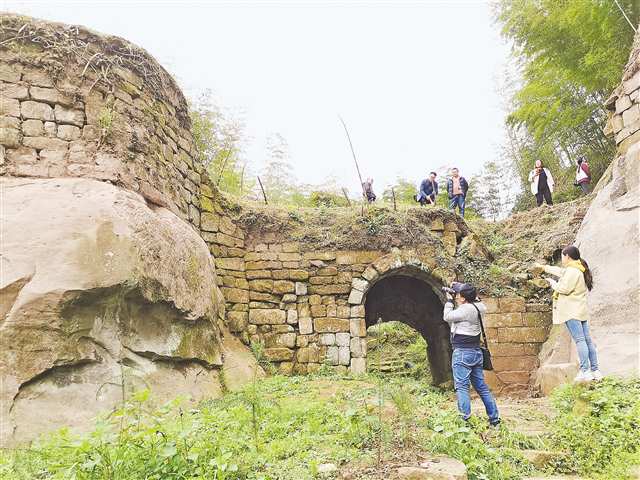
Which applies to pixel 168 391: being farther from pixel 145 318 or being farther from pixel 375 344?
pixel 375 344

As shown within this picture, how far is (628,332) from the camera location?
5.20 m

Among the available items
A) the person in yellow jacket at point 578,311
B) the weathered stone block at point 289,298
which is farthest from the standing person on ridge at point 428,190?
the person in yellow jacket at point 578,311

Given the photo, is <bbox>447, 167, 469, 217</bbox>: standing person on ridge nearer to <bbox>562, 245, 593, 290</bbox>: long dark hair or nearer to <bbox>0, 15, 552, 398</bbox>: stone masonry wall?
<bbox>0, 15, 552, 398</bbox>: stone masonry wall

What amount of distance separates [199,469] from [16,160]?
392cm

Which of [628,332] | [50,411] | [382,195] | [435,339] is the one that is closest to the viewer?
[50,411]

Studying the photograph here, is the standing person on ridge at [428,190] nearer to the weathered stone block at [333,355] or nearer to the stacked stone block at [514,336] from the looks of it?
the stacked stone block at [514,336]

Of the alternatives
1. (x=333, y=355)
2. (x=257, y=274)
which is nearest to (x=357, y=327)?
(x=333, y=355)

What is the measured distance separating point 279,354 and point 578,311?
14.5ft

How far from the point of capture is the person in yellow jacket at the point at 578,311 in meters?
4.37

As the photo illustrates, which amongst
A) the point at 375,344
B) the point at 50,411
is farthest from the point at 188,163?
the point at 375,344

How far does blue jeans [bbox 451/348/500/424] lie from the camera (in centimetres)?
407

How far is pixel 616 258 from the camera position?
5871mm

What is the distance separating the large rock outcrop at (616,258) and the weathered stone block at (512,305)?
0.65 m

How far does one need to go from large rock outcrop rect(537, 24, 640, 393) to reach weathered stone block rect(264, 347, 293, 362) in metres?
3.89
